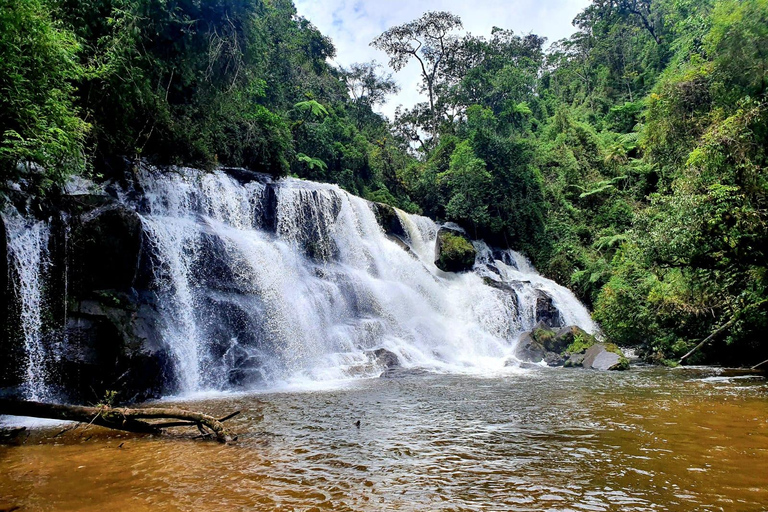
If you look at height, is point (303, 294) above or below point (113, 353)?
above

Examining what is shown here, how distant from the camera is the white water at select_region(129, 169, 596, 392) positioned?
11.5 m

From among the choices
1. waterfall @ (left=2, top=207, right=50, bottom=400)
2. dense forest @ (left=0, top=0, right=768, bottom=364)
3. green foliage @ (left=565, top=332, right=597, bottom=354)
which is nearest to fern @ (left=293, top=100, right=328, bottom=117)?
dense forest @ (left=0, top=0, right=768, bottom=364)

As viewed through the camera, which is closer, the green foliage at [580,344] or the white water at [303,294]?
the white water at [303,294]

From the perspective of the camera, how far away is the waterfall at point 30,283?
831 cm

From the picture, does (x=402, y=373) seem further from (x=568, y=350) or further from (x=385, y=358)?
(x=568, y=350)

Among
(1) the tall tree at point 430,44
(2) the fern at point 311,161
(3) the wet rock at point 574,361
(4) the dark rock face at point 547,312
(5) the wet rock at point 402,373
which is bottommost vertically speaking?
(3) the wet rock at point 574,361

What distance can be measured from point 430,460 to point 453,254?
59.0ft

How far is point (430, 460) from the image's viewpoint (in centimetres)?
485

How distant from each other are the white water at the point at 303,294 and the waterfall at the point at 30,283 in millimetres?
2475

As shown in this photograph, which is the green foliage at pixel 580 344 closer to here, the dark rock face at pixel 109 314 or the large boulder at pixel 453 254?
the large boulder at pixel 453 254

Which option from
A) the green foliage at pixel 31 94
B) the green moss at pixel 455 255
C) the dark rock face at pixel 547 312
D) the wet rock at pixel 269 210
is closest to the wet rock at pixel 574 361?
the dark rock face at pixel 547 312

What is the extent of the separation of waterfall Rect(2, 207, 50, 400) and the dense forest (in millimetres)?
1178

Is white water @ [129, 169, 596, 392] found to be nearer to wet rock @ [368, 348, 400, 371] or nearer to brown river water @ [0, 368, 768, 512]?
wet rock @ [368, 348, 400, 371]

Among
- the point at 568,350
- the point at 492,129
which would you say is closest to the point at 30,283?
the point at 568,350
